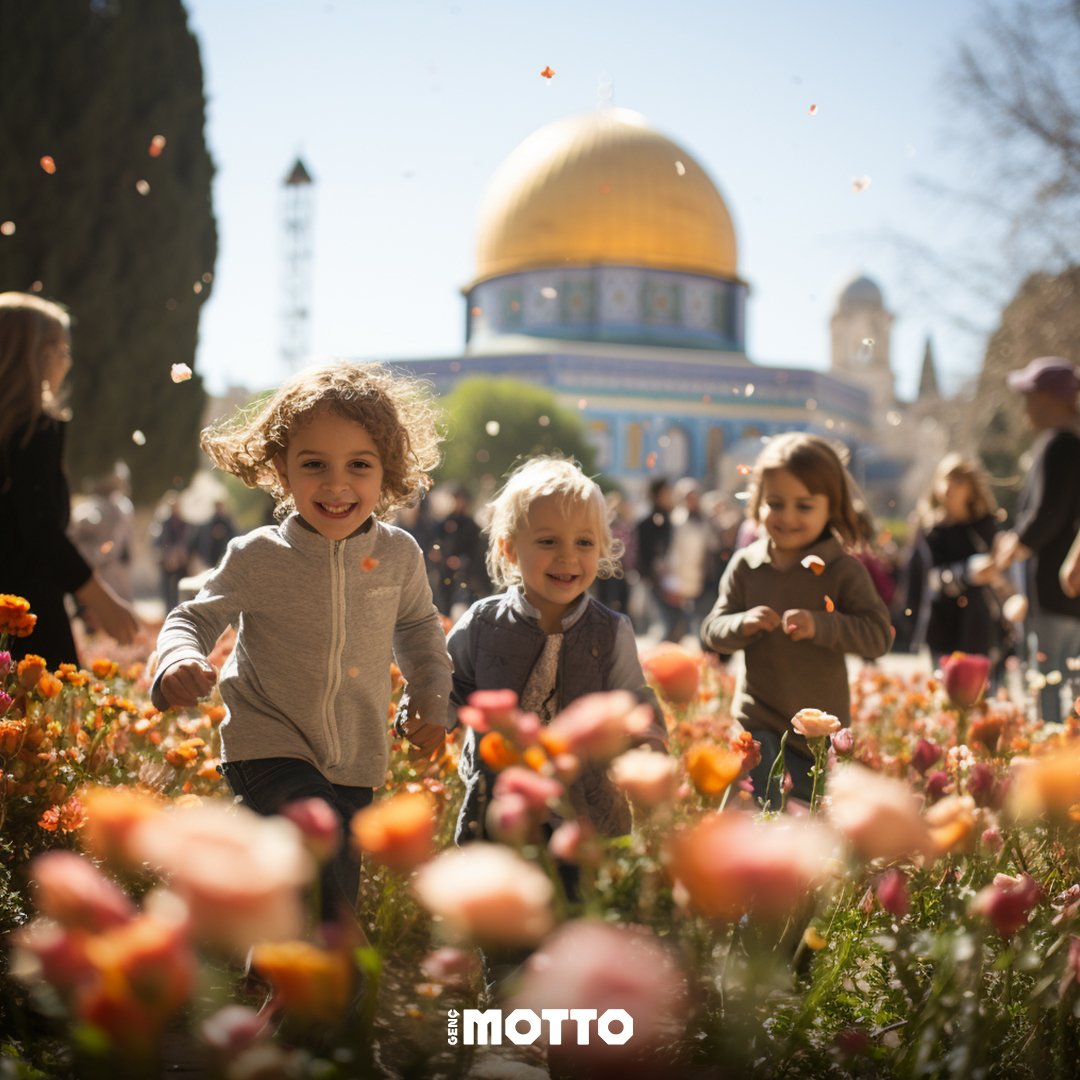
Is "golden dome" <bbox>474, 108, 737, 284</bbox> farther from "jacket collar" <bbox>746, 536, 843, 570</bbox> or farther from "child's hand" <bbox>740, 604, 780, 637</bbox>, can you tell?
"child's hand" <bbox>740, 604, 780, 637</bbox>

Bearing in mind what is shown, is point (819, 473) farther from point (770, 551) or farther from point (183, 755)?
point (183, 755)

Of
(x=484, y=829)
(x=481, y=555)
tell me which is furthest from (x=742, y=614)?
(x=481, y=555)

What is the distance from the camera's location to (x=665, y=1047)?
1454 mm

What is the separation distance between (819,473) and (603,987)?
227 centimetres

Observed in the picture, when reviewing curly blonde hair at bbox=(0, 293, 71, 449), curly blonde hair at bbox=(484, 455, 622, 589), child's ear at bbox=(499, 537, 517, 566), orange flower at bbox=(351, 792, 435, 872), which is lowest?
orange flower at bbox=(351, 792, 435, 872)

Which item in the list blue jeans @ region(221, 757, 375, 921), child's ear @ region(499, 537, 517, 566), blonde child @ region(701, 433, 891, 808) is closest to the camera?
blue jeans @ region(221, 757, 375, 921)

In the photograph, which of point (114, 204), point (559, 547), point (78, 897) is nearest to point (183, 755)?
point (559, 547)

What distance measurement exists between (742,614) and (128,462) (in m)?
15.6

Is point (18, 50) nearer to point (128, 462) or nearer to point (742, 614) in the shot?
point (128, 462)

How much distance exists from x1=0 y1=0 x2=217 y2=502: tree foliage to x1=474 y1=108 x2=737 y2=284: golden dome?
943 inches

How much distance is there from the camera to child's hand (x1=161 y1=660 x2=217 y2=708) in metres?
1.70

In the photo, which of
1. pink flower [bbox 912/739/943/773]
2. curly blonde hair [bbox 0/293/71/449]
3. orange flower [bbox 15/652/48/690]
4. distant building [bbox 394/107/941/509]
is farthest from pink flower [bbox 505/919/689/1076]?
distant building [bbox 394/107/941/509]

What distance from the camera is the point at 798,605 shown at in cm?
294

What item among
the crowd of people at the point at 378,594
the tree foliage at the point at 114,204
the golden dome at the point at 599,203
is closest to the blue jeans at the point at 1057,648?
the crowd of people at the point at 378,594
